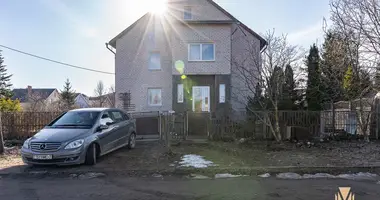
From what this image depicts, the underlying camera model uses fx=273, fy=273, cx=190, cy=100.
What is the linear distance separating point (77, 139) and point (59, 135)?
56 cm

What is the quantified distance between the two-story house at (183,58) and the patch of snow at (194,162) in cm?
1086

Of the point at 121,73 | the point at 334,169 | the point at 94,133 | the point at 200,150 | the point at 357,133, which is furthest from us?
the point at 121,73

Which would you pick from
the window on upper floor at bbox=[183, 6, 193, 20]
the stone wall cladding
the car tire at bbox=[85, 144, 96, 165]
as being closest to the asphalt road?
the car tire at bbox=[85, 144, 96, 165]

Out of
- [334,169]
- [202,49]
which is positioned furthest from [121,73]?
[334,169]

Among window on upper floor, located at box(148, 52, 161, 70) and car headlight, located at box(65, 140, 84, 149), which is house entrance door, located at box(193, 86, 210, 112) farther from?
car headlight, located at box(65, 140, 84, 149)

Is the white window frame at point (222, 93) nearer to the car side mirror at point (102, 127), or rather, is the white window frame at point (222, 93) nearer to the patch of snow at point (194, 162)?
the patch of snow at point (194, 162)

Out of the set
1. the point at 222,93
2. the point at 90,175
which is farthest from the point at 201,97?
the point at 90,175

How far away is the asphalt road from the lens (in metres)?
5.33

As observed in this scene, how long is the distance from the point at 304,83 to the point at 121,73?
14.1 metres

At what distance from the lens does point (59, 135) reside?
25.1 ft

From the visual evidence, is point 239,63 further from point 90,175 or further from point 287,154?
point 90,175

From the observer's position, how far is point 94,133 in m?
8.12

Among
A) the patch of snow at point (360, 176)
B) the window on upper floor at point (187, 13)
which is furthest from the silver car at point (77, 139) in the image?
the window on upper floor at point (187, 13)

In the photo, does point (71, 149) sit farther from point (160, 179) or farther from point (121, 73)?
point (121, 73)
